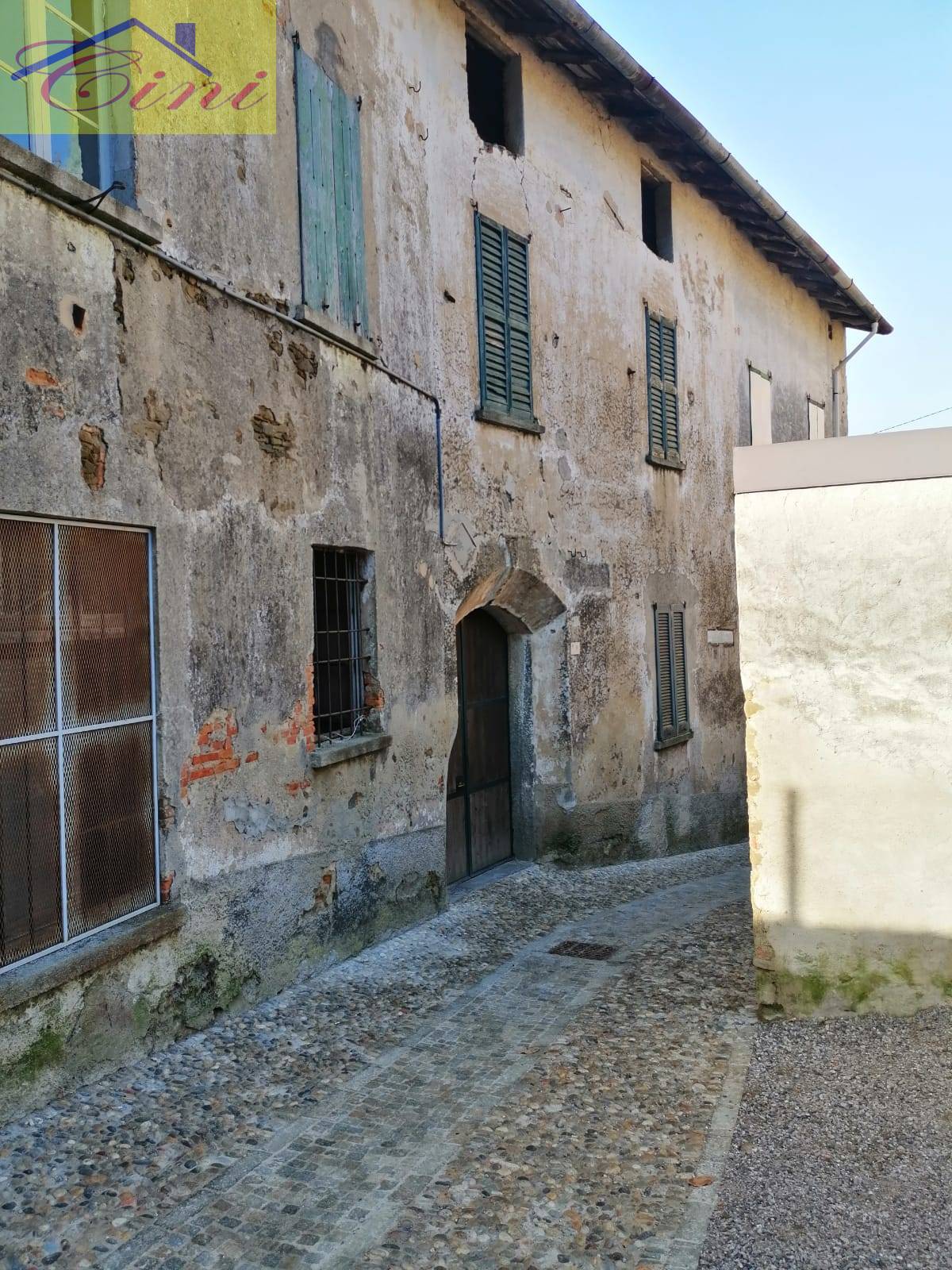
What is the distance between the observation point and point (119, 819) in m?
4.85

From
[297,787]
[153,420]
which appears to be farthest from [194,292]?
[297,787]

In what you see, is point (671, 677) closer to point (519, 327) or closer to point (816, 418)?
point (519, 327)

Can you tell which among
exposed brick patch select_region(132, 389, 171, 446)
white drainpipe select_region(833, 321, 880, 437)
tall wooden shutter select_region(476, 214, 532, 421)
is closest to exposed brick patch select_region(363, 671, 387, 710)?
exposed brick patch select_region(132, 389, 171, 446)

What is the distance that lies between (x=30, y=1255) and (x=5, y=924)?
123 centimetres

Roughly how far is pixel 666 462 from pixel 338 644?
5840mm

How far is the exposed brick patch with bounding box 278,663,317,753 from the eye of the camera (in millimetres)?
6016

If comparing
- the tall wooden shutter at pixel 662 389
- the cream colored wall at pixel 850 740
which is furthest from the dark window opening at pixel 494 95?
the cream colored wall at pixel 850 740

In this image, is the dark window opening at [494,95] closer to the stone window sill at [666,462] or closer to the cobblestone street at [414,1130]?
the stone window sill at [666,462]

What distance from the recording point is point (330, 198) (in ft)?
21.7

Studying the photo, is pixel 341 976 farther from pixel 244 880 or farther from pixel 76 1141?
pixel 76 1141

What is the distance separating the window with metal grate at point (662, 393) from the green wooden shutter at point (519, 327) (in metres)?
2.47

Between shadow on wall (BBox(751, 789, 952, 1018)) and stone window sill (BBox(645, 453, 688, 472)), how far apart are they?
657cm

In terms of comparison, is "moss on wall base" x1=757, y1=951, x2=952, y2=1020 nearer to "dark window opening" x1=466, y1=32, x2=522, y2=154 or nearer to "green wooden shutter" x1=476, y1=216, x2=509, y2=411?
"green wooden shutter" x1=476, y1=216, x2=509, y2=411

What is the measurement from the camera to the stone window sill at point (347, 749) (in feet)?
20.7
